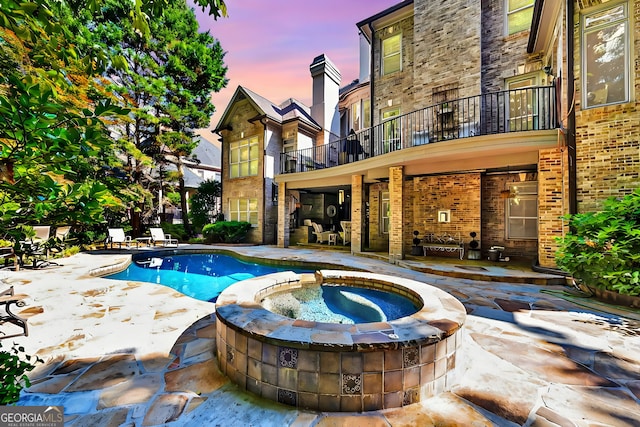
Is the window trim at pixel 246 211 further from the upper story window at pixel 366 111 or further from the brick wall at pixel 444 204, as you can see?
the brick wall at pixel 444 204

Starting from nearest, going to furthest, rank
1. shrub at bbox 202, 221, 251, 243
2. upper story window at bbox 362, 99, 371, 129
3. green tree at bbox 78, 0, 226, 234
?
upper story window at bbox 362, 99, 371, 129, green tree at bbox 78, 0, 226, 234, shrub at bbox 202, 221, 251, 243

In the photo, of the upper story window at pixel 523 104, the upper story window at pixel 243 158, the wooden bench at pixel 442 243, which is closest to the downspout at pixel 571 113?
the upper story window at pixel 523 104

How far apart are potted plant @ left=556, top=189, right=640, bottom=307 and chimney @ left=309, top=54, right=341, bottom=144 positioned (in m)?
13.1

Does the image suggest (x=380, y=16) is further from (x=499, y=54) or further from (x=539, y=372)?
(x=539, y=372)

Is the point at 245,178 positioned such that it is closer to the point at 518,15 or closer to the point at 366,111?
the point at 366,111

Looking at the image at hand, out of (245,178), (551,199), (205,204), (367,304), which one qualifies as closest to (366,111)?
(245,178)

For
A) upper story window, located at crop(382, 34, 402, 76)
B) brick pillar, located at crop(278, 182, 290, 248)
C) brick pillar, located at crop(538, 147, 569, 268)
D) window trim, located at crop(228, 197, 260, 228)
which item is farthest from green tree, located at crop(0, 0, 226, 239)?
window trim, located at crop(228, 197, 260, 228)

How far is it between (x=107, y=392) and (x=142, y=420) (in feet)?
2.09

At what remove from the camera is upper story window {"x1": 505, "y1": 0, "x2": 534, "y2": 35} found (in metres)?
8.58

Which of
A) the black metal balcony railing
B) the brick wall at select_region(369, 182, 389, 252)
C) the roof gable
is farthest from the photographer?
the roof gable

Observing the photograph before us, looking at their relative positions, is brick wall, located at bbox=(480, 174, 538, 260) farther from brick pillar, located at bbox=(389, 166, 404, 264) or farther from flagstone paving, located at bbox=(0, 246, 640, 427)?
flagstone paving, located at bbox=(0, 246, 640, 427)

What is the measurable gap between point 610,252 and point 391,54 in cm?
1006

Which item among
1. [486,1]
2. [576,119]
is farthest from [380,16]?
[576,119]

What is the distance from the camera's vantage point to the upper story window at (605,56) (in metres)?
5.71
